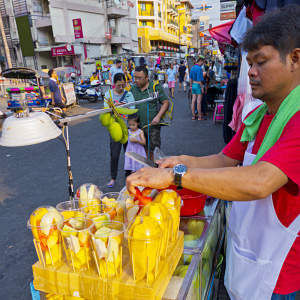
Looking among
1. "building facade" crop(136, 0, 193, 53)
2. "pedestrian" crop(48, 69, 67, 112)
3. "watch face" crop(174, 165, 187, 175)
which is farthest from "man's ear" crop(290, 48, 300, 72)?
"building facade" crop(136, 0, 193, 53)

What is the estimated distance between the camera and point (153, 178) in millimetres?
1236

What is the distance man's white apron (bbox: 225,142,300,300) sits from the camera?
4.06 ft

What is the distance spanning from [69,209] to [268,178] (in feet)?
3.40

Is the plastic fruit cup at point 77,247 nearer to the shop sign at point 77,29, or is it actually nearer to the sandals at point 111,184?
the sandals at point 111,184

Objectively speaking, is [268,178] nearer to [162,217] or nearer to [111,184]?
[162,217]

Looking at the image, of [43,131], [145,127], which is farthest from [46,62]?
[43,131]

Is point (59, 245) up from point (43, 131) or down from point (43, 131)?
down

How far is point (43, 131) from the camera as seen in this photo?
1378 millimetres

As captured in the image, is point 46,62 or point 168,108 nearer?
point 168,108

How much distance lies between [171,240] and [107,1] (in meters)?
32.7

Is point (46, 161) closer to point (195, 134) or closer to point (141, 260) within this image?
point (195, 134)

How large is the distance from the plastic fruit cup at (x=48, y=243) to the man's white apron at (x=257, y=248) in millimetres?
946

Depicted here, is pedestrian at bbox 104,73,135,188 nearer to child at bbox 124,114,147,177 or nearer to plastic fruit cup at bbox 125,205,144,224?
child at bbox 124,114,147,177

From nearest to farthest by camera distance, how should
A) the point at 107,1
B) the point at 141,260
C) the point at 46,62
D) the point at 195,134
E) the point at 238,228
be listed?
the point at 141,260 < the point at 238,228 < the point at 195,134 < the point at 46,62 < the point at 107,1
